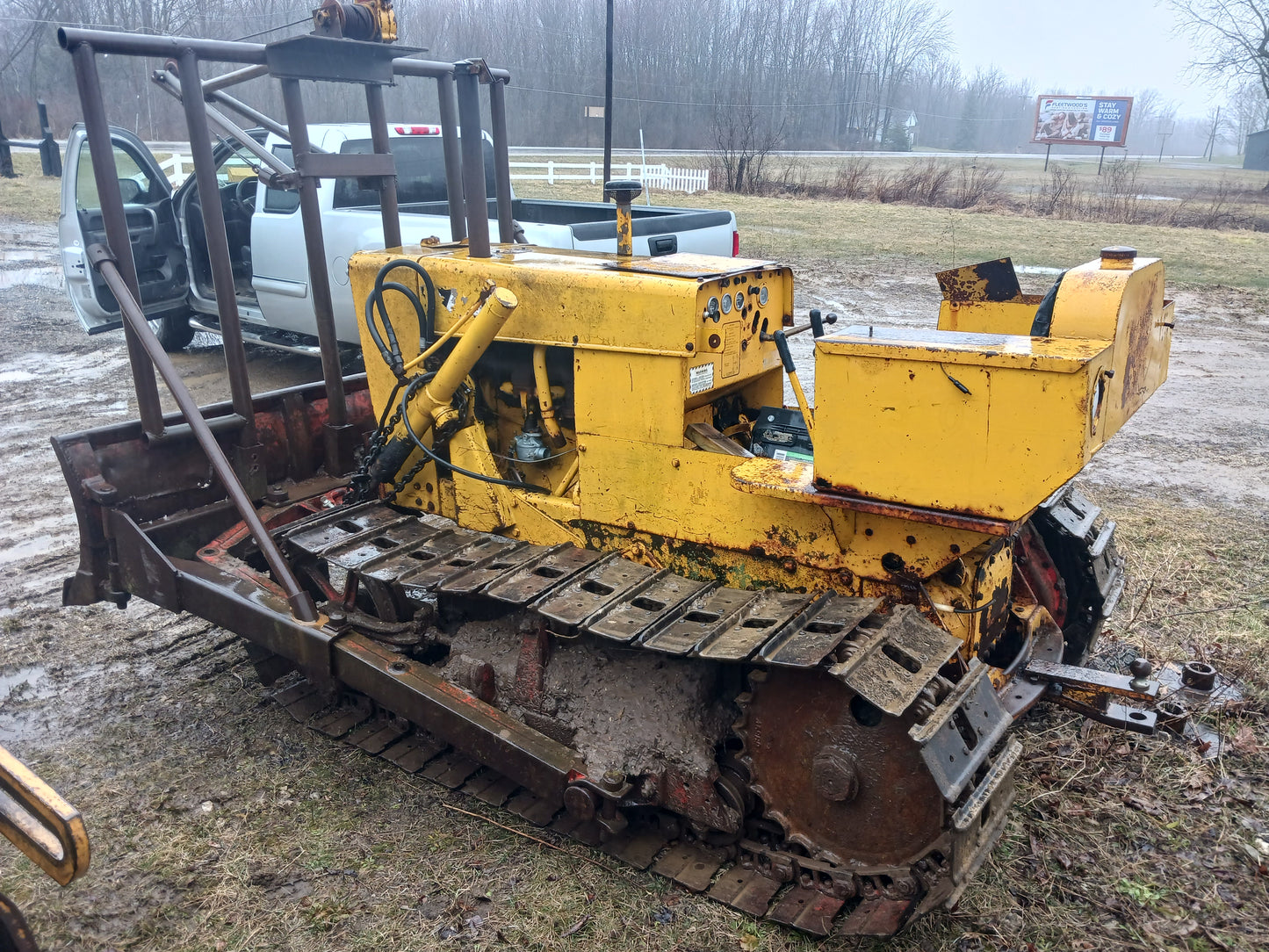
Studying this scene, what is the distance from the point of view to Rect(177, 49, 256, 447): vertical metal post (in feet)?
13.5

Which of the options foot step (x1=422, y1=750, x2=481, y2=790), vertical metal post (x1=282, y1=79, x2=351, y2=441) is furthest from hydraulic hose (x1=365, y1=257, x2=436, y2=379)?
foot step (x1=422, y1=750, x2=481, y2=790)

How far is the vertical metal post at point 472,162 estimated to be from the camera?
12.8ft

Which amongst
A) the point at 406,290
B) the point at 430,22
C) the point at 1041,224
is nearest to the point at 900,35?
the point at 430,22

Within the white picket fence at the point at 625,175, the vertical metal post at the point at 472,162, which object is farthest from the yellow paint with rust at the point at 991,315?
the white picket fence at the point at 625,175

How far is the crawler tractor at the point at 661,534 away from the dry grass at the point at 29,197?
1552cm

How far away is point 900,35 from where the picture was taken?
57.9 metres

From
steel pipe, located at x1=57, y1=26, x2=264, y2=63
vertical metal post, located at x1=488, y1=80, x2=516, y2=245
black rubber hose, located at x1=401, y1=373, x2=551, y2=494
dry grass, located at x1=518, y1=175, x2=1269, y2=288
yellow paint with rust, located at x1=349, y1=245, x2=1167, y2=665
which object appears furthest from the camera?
dry grass, located at x1=518, y1=175, x2=1269, y2=288

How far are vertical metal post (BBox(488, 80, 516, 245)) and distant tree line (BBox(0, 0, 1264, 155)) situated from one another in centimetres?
1958

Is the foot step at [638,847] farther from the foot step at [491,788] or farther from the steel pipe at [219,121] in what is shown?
the steel pipe at [219,121]

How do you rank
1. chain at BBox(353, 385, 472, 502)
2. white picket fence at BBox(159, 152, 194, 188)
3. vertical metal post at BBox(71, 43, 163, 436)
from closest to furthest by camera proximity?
vertical metal post at BBox(71, 43, 163, 436)
chain at BBox(353, 385, 472, 502)
white picket fence at BBox(159, 152, 194, 188)

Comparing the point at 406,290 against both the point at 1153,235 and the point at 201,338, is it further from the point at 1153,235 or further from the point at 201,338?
the point at 1153,235

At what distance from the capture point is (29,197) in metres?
20.2

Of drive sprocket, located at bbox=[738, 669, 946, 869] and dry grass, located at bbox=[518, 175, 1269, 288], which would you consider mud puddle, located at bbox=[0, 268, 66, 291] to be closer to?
dry grass, located at bbox=[518, 175, 1269, 288]

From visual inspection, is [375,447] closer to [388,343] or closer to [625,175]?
[388,343]
